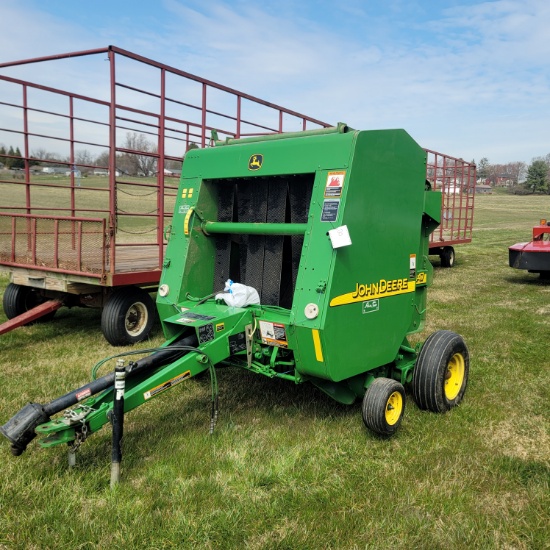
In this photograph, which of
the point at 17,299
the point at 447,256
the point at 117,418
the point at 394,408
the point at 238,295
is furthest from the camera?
the point at 447,256

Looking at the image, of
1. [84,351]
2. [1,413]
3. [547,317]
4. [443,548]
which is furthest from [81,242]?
[547,317]

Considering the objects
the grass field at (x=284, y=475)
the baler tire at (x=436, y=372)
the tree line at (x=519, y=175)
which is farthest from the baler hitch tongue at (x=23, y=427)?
the tree line at (x=519, y=175)

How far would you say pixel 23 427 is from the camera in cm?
296

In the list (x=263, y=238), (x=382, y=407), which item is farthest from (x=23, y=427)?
(x=263, y=238)

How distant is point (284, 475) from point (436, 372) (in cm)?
155

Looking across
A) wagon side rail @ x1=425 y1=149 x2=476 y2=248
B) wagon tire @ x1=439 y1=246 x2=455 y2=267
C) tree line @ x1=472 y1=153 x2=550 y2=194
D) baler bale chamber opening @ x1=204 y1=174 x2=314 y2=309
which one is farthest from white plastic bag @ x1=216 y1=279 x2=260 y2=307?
tree line @ x1=472 y1=153 x2=550 y2=194

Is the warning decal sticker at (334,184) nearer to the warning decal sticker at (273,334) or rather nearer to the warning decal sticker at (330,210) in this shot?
the warning decal sticker at (330,210)

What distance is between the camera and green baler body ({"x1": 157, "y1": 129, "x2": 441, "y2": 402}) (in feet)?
11.7

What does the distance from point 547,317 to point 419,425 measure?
194 inches

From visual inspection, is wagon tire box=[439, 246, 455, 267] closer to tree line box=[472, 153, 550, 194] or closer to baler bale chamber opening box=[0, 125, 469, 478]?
baler bale chamber opening box=[0, 125, 469, 478]

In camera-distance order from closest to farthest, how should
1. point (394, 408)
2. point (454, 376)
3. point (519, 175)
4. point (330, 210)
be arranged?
point (330, 210)
point (394, 408)
point (454, 376)
point (519, 175)

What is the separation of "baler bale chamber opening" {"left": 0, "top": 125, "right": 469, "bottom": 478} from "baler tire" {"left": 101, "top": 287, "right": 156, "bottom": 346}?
1957 mm

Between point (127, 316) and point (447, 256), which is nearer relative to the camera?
point (127, 316)

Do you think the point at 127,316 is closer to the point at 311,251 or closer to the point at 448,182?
the point at 311,251
